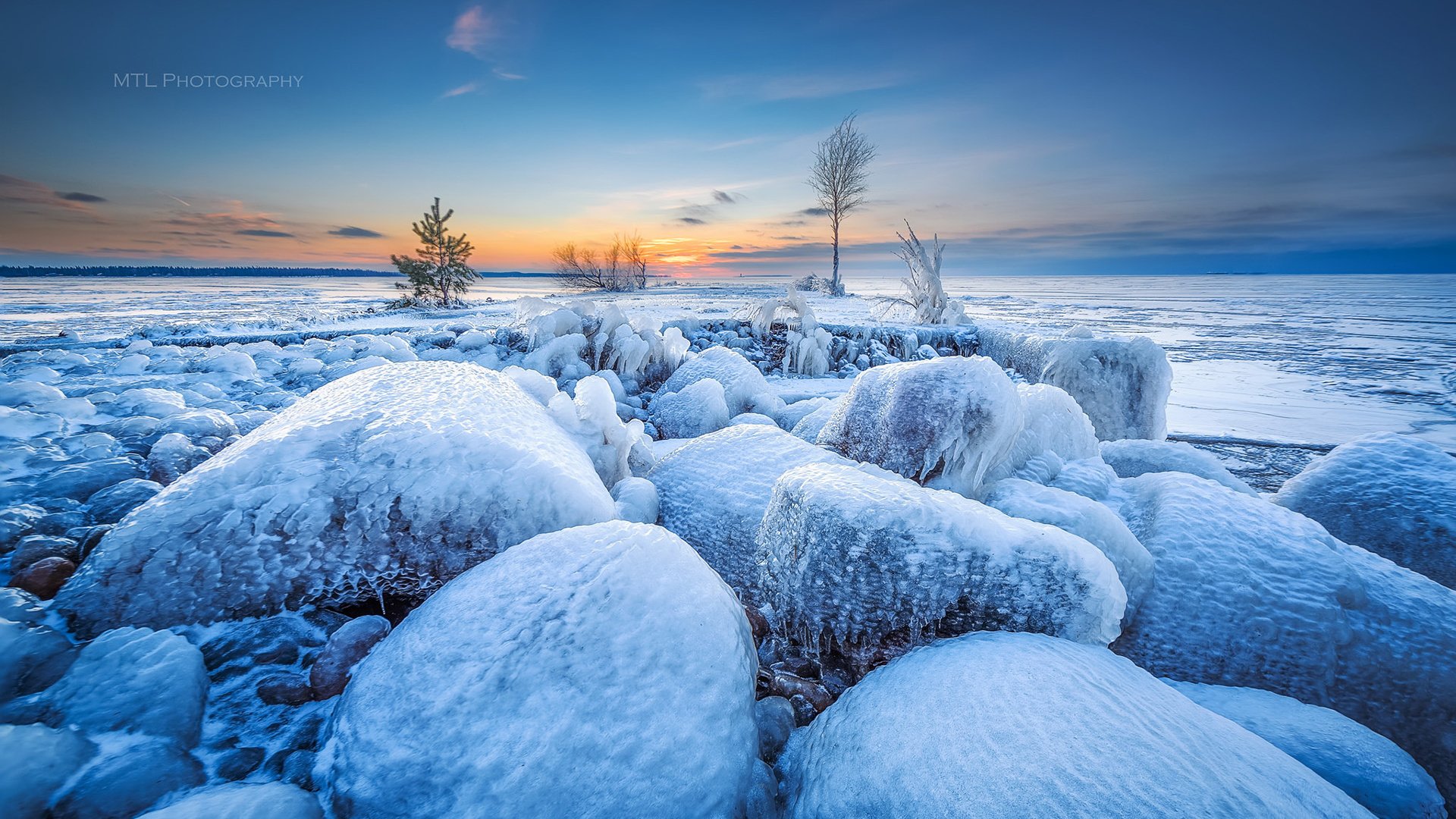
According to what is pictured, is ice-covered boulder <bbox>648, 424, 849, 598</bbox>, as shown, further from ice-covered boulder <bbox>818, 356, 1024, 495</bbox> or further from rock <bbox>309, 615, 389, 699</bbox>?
rock <bbox>309, 615, 389, 699</bbox>

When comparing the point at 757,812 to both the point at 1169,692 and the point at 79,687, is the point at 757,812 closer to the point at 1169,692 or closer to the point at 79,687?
the point at 1169,692

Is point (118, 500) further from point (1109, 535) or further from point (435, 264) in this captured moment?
point (435, 264)

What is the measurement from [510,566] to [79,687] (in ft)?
2.49

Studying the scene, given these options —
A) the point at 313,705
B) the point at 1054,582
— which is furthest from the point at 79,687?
the point at 1054,582

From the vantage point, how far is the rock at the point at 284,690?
42.1 inches

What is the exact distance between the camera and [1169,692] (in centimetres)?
101

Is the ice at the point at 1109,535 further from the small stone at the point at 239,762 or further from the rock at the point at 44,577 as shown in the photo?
the rock at the point at 44,577

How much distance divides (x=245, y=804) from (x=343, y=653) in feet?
1.15

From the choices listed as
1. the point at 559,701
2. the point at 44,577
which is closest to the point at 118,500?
the point at 44,577

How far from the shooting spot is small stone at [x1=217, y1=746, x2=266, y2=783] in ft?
3.06

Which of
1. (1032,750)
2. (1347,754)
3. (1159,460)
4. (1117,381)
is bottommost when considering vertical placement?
(1347,754)

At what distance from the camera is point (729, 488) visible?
182 centimetres

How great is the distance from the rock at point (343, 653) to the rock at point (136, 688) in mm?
190

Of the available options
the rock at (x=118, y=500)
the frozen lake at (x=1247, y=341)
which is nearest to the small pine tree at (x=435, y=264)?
the frozen lake at (x=1247, y=341)
